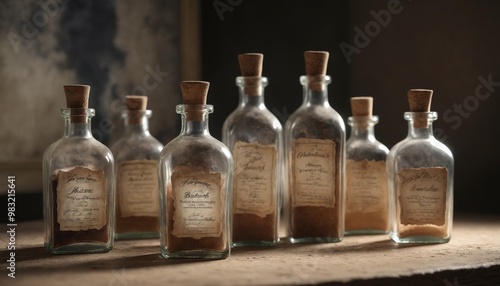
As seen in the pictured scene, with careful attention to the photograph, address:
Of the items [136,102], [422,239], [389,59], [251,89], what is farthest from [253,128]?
[389,59]

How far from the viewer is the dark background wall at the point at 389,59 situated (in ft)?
6.36

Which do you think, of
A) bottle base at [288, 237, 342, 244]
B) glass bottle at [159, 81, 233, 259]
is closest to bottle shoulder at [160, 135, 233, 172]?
glass bottle at [159, 81, 233, 259]

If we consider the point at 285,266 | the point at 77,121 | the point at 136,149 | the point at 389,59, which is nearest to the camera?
the point at 285,266

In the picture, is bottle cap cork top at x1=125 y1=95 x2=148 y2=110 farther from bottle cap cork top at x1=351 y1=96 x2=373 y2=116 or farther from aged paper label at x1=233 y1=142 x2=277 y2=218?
bottle cap cork top at x1=351 y1=96 x2=373 y2=116

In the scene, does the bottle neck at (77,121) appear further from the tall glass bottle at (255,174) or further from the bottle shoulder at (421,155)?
the bottle shoulder at (421,155)

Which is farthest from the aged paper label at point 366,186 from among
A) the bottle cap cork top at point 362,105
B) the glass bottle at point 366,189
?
the bottle cap cork top at point 362,105

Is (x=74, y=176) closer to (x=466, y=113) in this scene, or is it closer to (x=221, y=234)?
(x=221, y=234)

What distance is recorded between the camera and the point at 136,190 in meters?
1.63

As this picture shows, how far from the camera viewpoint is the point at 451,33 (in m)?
1.98

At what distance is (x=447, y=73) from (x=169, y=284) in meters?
1.16

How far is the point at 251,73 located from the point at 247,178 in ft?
0.70

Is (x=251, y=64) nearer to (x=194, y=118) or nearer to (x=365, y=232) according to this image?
(x=194, y=118)

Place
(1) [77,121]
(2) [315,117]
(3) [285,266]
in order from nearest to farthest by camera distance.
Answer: (3) [285,266], (1) [77,121], (2) [315,117]

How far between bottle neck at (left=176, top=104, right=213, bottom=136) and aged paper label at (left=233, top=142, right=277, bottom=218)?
0.15 meters
